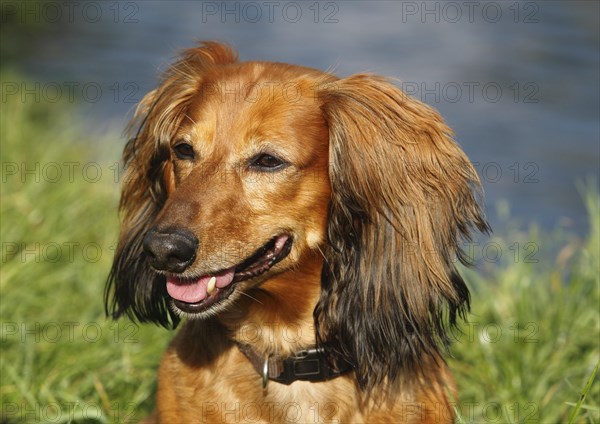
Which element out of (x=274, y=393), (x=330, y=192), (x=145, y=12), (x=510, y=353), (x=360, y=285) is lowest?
(x=145, y=12)

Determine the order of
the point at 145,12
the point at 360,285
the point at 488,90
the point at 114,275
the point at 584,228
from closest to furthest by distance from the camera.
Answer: the point at 360,285, the point at 114,275, the point at 584,228, the point at 488,90, the point at 145,12

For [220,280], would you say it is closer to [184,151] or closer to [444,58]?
[184,151]

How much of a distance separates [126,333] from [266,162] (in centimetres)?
198

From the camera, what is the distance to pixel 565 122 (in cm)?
1091

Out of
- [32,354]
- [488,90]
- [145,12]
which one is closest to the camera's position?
[32,354]

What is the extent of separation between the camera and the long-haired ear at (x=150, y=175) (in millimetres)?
4000

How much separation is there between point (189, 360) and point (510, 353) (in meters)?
1.84

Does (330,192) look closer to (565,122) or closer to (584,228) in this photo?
(584,228)

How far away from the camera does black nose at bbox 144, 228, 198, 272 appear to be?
3.32 m

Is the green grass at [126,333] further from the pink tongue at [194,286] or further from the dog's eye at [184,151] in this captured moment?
the dog's eye at [184,151]

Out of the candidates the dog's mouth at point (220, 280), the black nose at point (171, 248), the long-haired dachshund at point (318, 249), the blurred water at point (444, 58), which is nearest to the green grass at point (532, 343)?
the long-haired dachshund at point (318, 249)

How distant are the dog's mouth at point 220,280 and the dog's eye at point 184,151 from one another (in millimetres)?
469

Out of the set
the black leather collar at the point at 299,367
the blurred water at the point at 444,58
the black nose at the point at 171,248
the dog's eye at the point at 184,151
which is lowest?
the blurred water at the point at 444,58

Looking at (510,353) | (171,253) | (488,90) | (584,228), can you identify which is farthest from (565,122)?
(171,253)
